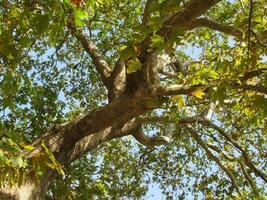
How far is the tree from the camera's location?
3.46 m

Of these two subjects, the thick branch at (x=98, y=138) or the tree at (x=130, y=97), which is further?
the thick branch at (x=98, y=138)

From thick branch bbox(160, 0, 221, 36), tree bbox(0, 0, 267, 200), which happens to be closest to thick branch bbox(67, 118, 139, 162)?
tree bbox(0, 0, 267, 200)

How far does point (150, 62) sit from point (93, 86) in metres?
5.76

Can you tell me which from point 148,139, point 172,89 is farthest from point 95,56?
point 172,89

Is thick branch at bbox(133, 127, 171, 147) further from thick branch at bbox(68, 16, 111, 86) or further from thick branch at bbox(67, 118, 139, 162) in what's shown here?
thick branch at bbox(68, 16, 111, 86)

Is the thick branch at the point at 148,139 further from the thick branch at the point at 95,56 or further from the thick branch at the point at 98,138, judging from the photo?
the thick branch at the point at 95,56

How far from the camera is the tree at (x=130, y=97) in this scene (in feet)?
11.3

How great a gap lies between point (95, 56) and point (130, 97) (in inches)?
68.8

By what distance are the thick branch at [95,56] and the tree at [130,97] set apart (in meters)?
0.02

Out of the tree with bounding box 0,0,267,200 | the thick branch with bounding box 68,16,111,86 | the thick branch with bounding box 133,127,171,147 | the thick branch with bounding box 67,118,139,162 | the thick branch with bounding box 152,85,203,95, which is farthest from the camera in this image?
the thick branch with bounding box 133,127,171,147

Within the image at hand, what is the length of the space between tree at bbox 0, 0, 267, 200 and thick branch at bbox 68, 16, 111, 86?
20 mm

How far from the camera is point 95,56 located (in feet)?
26.2

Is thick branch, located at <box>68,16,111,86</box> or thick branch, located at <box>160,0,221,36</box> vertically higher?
thick branch, located at <box>68,16,111,86</box>

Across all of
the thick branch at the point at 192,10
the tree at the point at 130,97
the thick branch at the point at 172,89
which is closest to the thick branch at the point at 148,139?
the tree at the point at 130,97
